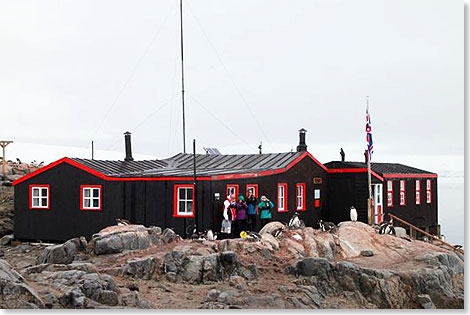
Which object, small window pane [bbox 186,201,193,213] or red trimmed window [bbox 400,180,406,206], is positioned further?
red trimmed window [bbox 400,180,406,206]

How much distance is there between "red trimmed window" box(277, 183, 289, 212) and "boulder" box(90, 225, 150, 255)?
6.66 meters

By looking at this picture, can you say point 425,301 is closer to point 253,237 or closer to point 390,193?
point 253,237

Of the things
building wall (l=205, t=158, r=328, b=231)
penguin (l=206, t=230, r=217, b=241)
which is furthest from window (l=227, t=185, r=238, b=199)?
penguin (l=206, t=230, r=217, b=241)

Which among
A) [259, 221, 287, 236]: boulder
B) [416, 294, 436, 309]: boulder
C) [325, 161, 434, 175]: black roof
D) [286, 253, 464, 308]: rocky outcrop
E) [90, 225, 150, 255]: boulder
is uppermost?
[325, 161, 434, 175]: black roof

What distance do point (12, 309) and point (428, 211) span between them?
2542cm

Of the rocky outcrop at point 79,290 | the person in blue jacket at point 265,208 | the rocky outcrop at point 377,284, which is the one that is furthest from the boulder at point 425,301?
the rocky outcrop at point 79,290

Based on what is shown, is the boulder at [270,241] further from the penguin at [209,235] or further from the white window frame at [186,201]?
the white window frame at [186,201]

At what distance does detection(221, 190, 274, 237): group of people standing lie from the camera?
23031mm

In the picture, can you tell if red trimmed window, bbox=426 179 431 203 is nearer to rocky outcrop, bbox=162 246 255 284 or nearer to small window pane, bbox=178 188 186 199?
small window pane, bbox=178 188 186 199

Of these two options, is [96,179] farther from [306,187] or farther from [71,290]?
[71,290]

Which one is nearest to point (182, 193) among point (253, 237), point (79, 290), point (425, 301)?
point (253, 237)

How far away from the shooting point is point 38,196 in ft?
89.0

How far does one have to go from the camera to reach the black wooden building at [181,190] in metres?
24.0

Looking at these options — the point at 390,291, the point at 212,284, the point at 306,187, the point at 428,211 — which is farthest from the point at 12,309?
the point at 428,211
